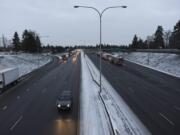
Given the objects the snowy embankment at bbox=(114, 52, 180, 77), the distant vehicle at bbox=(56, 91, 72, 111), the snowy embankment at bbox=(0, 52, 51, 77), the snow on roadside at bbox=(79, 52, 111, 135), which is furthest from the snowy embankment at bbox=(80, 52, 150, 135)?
the snowy embankment at bbox=(0, 52, 51, 77)

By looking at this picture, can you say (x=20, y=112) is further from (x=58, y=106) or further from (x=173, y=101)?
(x=173, y=101)

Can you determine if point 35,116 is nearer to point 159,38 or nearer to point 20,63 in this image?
point 20,63

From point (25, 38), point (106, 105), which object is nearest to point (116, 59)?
point (106, 105)

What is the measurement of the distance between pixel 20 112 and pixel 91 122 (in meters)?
7.56

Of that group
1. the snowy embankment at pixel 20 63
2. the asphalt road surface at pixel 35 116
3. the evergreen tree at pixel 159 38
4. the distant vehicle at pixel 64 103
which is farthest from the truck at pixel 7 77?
the evergreen tree at pixel 159 38

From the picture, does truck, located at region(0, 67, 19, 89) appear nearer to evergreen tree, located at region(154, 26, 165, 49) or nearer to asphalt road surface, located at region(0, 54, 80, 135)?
asphalt road surface, located at region(0, 54, 80, 135)

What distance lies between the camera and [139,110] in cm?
2123

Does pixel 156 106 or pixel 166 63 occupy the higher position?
pixel 156 106

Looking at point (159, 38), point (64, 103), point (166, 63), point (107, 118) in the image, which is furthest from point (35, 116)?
point (159, 38)

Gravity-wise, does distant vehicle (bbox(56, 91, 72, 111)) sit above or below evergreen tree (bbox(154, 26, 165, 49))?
below

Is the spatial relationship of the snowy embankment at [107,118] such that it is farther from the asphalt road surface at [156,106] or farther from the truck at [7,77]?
the truck at [7,77]

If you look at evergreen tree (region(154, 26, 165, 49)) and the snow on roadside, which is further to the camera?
evergreen tree (region(154, 26, 165, 49))

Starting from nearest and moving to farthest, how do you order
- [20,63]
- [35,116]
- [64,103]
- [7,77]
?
[35,116]
[64,103]
[7,77]
[20,63]

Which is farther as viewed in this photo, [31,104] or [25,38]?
[25,38]
